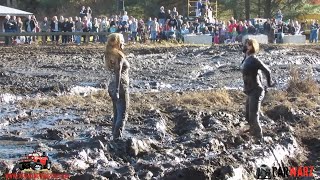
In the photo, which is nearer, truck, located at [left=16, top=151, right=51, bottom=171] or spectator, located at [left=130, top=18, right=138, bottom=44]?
truck, located at [left=16, top=151, right=51, bottom=171]

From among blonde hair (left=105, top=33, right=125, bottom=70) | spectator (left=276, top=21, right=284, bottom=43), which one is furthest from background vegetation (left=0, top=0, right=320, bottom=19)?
blonde hair (left=105, top=33, right=125, bottom=70)

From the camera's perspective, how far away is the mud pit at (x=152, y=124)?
1062 centimetres

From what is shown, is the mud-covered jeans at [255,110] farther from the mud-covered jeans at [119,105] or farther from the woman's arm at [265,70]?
the mud-covered jeans at [119,105]

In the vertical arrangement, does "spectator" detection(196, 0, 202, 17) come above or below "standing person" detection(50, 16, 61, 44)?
above

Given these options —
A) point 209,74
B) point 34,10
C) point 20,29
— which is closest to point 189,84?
point 209,74

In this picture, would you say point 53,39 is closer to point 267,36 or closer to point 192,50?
point 192,50

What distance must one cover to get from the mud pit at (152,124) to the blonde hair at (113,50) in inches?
56.1

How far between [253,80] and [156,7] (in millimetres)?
40905

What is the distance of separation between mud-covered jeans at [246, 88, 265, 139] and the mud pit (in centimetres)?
25

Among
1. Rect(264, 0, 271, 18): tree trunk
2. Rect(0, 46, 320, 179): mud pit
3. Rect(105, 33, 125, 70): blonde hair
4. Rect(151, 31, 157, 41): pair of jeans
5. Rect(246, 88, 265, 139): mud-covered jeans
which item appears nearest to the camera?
Rect(0, 46, 320, 179): mud pit

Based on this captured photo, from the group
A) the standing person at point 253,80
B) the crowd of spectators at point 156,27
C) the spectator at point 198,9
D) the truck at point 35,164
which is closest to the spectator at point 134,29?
the crowd of spectators at point 156,27

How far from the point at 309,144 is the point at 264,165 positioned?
2.34 metres

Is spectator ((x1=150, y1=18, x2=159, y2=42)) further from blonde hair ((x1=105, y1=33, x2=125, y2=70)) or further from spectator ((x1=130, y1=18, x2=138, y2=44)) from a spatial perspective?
blonde hair ((x1=105, y1=33, x2=125, y2=70))

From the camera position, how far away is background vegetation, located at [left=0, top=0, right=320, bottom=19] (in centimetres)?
5325
